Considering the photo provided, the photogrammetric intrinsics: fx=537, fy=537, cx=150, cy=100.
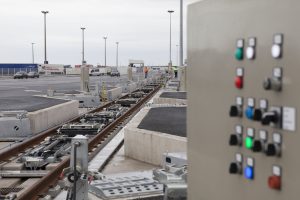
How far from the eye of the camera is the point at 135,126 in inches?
570

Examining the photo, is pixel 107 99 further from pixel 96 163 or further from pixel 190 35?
pixel 190 35

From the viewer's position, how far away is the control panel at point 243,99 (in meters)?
3.36

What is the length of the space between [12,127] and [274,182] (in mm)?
16363

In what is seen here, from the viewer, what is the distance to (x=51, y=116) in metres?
22.5

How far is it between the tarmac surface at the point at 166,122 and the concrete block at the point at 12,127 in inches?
179

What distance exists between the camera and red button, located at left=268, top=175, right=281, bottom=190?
3.47 metres

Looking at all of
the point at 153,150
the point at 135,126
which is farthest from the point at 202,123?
the point at 135,126

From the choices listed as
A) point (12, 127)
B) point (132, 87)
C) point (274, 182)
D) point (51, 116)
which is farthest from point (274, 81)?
point (132, 87)

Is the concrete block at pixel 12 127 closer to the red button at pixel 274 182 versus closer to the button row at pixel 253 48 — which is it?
the button row at pixel 253 48

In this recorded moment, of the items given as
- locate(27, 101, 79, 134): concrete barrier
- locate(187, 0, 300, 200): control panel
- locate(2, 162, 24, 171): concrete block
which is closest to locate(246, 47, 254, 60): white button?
locate(187, 0, 300, 200): control panel

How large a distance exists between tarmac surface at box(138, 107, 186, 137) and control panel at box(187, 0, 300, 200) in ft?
25.8

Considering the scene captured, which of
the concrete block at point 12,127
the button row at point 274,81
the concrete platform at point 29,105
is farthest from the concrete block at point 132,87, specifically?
the button row at point 274,81

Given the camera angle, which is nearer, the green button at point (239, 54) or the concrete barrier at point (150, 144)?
the green button at point (239, 54)

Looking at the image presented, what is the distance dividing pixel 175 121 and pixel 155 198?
27.8 ft
